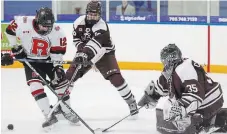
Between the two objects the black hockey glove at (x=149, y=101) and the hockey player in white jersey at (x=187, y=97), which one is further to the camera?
the black hockey glove at (x=149, y=101)

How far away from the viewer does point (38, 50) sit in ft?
13.8

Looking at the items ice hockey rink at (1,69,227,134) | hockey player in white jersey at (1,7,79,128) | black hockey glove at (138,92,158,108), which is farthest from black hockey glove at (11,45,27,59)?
black hockey glove at (138,92,158,108)

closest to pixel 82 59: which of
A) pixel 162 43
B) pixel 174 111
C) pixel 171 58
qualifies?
pixel 171 58

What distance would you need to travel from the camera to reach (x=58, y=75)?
4121 millimetres

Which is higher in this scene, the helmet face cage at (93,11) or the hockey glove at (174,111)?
the helmet face cage at (93,11)

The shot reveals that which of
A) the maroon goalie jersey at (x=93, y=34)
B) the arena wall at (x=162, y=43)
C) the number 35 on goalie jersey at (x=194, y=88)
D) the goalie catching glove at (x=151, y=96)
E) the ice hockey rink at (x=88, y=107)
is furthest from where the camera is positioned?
the arena wall at (x=162, y=43)

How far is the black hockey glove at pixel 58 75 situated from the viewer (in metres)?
4.12

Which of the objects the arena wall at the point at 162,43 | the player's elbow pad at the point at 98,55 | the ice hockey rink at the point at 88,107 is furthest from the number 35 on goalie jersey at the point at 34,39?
the arena wall at the point at 162,43

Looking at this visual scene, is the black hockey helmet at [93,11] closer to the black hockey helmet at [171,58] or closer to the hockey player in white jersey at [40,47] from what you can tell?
the hockey player in white jersey at [40,47]

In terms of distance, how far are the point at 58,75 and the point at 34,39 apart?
0.32 metres

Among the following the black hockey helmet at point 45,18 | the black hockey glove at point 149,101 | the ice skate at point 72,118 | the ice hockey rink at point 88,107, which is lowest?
the ice hockey rink at point 88,107

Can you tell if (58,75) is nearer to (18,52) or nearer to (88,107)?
(18,52)

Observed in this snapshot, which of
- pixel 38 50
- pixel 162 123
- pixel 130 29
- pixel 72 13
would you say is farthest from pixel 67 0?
pixel 162 123

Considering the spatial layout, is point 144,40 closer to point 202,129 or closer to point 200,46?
point 200,46
